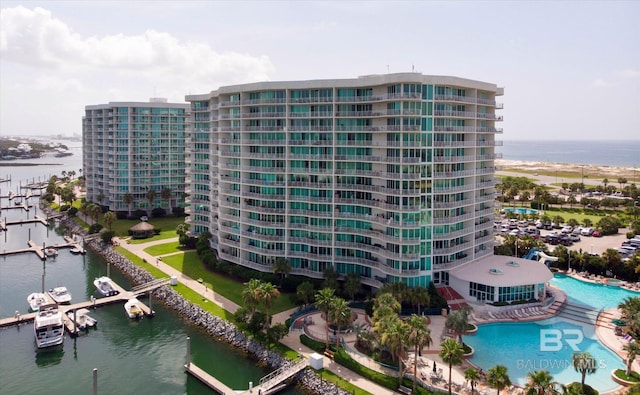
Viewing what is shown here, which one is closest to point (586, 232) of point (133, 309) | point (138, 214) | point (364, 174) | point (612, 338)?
point (612, 338)

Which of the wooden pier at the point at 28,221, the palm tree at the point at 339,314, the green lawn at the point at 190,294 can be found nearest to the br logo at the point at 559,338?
the palm tree at the point at 339,314

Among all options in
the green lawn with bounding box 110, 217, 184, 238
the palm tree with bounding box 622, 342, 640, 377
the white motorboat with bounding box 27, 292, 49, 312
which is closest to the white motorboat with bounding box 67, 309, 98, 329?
the white motorboat with bounding box 27, 292, 49, 312

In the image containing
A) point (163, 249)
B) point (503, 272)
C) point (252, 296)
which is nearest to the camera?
point (252, 296)

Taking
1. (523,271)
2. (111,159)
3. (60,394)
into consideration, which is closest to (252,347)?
(60,394)

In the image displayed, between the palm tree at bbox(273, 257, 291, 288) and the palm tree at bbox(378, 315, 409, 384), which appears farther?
the palm tree at bbox(273, 257, 291, 288)

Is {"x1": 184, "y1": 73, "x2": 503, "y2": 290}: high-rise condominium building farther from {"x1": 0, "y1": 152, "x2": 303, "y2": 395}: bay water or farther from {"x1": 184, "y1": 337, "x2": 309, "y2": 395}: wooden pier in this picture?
{"x1": 184, "y1": 337, "x2": 309, "y2": 395}: wooden pier

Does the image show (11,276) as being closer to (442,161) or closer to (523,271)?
(442,161)

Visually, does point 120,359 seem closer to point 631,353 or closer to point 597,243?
point 631,353
